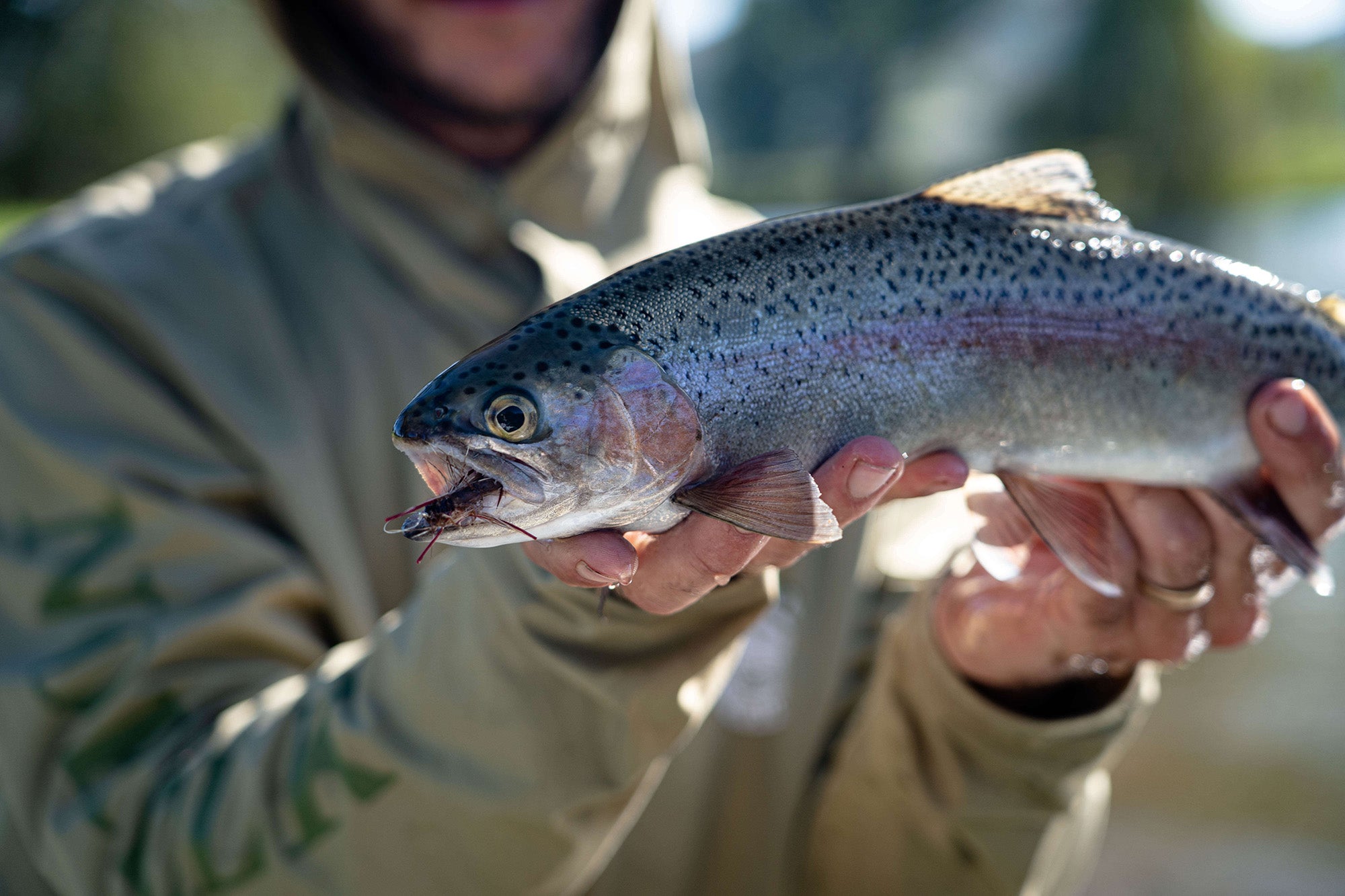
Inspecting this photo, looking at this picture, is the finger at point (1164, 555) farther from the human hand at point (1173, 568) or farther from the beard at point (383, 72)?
the beard at point (383, 72)

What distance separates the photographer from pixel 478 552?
1816 mm

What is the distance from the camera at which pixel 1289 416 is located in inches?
77.2

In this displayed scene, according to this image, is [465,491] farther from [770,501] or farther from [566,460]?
[770,501]

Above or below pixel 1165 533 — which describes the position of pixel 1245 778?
below

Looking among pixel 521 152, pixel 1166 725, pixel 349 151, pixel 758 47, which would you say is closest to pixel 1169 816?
pixel 1166 725

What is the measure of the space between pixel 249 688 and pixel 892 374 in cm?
165

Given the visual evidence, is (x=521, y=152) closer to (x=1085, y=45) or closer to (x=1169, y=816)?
(x=1169, y=816)

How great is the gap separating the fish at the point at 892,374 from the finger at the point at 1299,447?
3 centimetres

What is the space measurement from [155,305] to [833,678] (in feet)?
7.00

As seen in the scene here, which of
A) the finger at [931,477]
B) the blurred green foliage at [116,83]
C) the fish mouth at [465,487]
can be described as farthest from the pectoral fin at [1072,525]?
the blurred green foliage at [116,83]

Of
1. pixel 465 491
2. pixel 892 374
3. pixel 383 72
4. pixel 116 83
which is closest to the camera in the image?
pixel 465 491

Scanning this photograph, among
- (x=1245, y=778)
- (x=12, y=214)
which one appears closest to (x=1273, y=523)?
(x=1245, y=778)

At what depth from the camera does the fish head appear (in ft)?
4.61

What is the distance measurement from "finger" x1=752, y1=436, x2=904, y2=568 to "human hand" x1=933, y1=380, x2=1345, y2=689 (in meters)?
0.53
